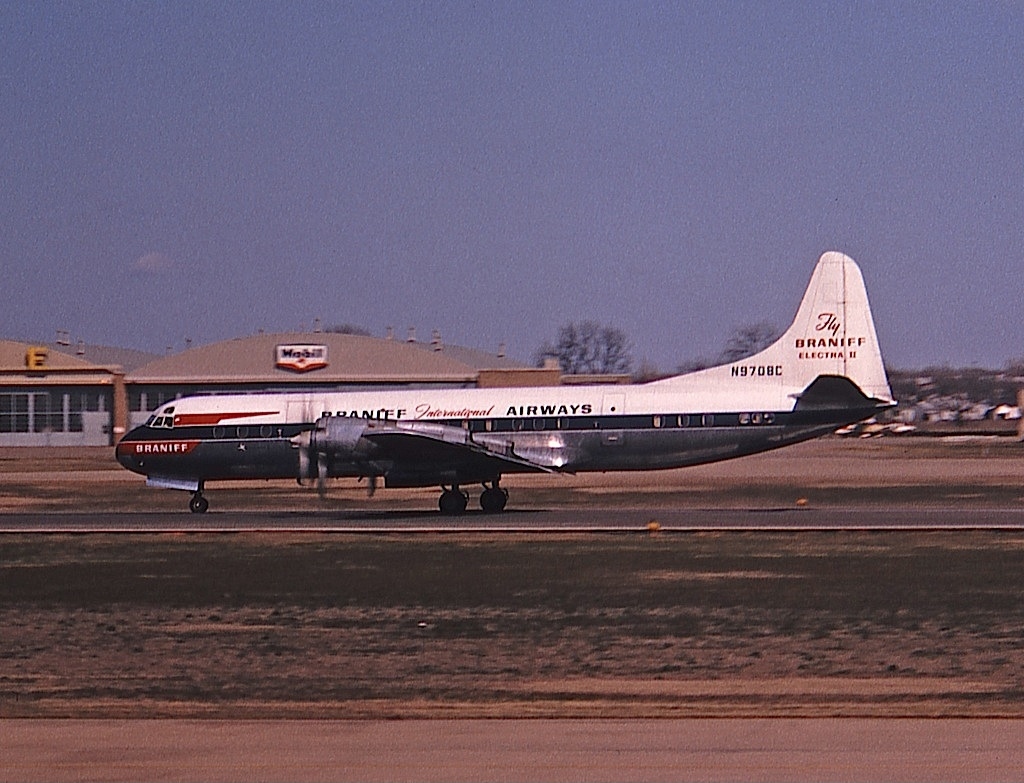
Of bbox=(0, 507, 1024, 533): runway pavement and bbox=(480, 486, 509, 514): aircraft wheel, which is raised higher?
bbox=(480, 486, 509, 514): aircraft wheel

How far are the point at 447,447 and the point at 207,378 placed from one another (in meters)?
58.3

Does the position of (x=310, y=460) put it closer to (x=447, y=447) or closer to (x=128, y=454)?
(x=447, y=447)

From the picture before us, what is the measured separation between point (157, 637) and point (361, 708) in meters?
5.87

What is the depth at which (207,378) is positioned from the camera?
92062 millimetres

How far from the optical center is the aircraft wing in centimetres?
3612

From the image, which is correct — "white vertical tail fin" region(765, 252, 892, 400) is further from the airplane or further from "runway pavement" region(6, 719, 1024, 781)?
"runway pavement" region(6, 719, 1024, 781)

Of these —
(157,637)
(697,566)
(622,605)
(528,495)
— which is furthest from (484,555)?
(528,495)

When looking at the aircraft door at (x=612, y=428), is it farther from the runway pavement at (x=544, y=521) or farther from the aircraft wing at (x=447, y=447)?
the runway pavement at (x=544, y=521)

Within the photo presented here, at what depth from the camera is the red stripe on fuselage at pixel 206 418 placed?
129ft

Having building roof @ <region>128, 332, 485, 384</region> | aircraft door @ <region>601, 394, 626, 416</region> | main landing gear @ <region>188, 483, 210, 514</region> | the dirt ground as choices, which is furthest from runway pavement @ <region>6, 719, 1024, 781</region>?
building roof @ <region>128, 332, 485, 384</region>

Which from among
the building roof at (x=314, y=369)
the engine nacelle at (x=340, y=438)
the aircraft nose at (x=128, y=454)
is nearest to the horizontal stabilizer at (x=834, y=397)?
the engine nacelle at (x=340, y=438)

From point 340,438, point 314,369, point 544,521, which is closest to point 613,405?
point 544,521

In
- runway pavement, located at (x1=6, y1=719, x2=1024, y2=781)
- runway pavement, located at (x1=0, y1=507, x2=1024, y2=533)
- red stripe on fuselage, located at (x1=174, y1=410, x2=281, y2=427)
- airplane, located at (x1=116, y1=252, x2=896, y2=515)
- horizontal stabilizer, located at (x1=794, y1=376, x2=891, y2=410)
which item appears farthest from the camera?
red stripe on fuselage, located at (x1=174, y1=410, x2=281, y2=427)

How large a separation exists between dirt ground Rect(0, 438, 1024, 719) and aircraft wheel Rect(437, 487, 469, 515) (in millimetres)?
6492
